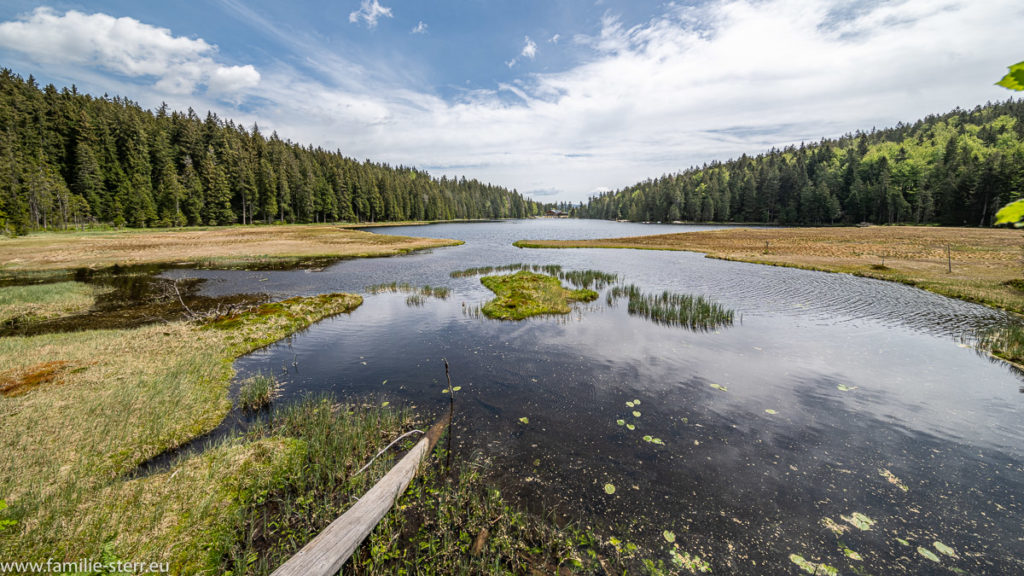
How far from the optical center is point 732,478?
22.8ft

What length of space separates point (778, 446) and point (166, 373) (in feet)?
53.8

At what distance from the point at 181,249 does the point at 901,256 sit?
82323 mm

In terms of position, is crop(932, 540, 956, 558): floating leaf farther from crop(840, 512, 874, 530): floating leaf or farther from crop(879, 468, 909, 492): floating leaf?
crop(879, 468, 909, 492): floating leaf

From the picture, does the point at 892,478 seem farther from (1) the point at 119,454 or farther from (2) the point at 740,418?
(1) the point at 119,454

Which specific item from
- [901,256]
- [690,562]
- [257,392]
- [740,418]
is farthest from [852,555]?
[901,256]

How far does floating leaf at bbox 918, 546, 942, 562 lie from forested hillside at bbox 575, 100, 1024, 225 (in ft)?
235

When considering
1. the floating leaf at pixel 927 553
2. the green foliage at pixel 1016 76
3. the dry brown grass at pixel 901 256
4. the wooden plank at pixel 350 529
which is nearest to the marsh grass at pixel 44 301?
the wooden plank at pixel 350 529

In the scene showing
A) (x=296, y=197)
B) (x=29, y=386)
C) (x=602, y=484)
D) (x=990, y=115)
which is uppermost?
(x=990, y=115)

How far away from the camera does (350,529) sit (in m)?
4.96

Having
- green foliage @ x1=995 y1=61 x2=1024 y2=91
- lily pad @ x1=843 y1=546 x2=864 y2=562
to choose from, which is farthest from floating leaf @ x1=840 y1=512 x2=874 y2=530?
green foliage @ x1=995 y1=61 x2=1024 y2=91

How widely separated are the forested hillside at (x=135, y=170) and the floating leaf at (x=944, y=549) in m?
84.7

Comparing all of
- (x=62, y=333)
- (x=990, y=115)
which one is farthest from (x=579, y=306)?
(x=990, y=115)

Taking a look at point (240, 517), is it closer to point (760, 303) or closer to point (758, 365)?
point (758, 365)

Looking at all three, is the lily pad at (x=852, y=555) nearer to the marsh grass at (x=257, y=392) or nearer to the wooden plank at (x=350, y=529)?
the wooden plank at (x=350, y=529)
